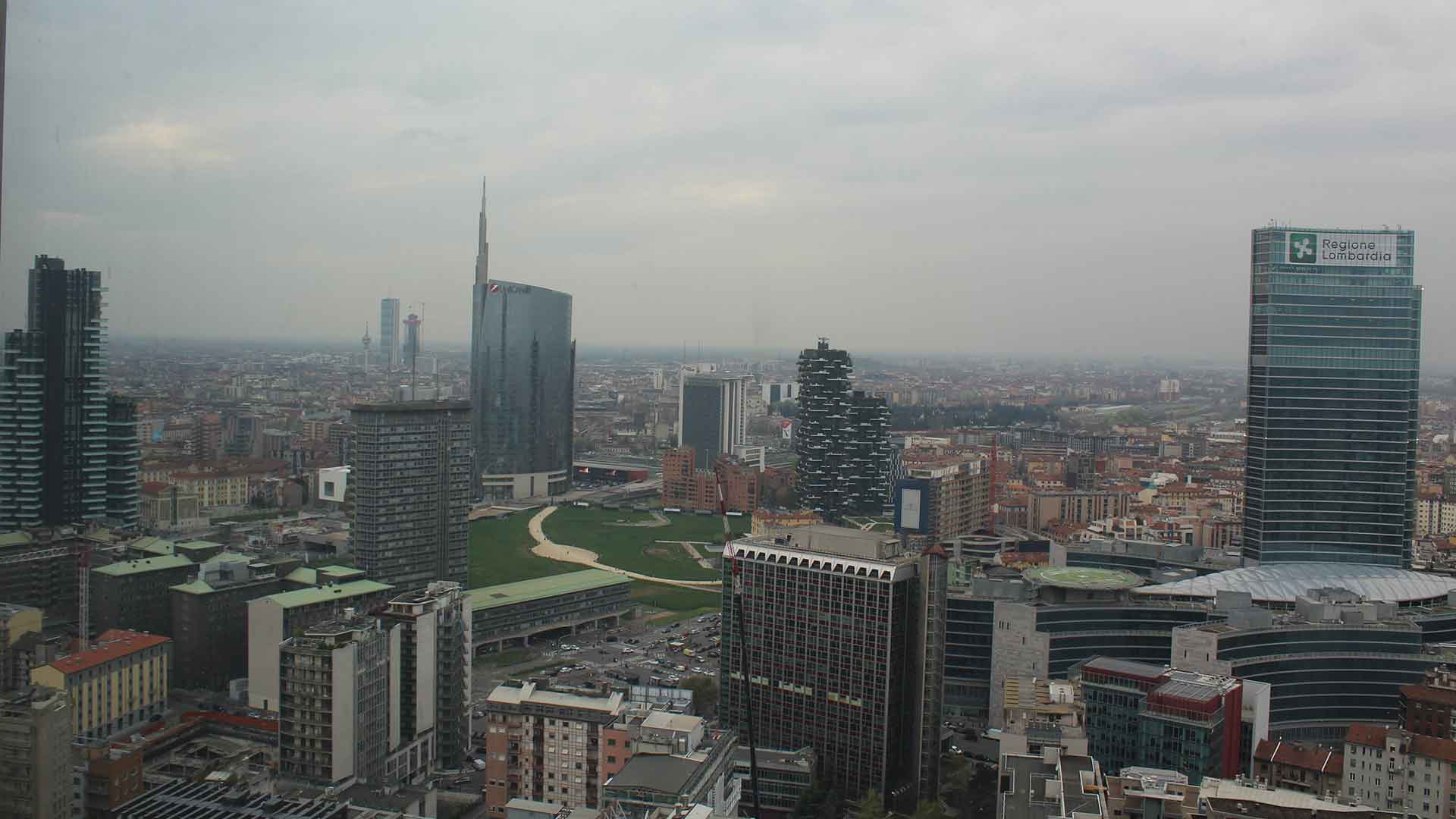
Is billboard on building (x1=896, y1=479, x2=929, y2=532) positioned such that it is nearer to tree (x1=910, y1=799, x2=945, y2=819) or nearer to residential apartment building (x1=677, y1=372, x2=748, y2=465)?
residential apartment building (x1=677, y1=372, x2=748, y2=465)

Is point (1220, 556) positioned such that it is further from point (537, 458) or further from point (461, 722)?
point (537, 458)

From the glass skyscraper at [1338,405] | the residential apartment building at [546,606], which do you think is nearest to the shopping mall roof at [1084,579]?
the glass skyscraper at [1338,405]

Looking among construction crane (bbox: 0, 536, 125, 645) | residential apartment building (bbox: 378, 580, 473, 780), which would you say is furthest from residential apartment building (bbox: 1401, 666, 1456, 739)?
construction crane (bbox: 0, 536, 125, 645)

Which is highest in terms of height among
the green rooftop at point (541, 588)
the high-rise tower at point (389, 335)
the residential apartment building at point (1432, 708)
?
the high-rise tower at point (389, 335)

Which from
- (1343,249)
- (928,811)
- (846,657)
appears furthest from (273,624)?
(1343,249)

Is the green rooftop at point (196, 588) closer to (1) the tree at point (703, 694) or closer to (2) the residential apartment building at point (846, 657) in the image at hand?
(1) the tree at point (703, 694)

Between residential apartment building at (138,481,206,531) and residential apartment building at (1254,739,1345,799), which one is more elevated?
residential apartment building at (138,481,206,531)

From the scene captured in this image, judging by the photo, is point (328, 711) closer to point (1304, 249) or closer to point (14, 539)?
point (14, 539)
